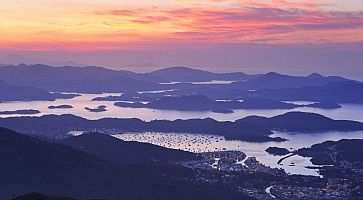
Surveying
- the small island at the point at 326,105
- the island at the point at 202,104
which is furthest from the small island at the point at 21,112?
the small island at the point at 326,105

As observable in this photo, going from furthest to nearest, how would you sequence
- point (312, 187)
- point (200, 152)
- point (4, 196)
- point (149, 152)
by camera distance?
1. point (200, 152)
2. point (149, 152)
3. point (312, 187)
4. point (4, 196)

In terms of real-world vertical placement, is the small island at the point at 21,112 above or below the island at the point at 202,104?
below

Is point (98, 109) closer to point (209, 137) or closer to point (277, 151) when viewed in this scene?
point (209, 137)

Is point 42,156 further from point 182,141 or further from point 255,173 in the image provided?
point 182,141

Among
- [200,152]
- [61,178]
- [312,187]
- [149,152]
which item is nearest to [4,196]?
[61,178]

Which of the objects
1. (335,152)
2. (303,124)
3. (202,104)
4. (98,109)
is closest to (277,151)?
(335,152)

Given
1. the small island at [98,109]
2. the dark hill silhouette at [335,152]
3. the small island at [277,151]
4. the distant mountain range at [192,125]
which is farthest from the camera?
the small island at [98,109]

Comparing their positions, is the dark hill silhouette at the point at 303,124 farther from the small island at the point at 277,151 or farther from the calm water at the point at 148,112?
the small island at the point at 277,151

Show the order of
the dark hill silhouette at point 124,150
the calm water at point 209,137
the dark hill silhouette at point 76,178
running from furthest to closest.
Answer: the calm water at point 209,137 < the dark hill silhouette at point 124,150 < the dark hill silhouette at point 76,178
